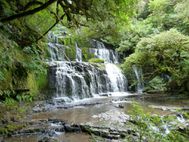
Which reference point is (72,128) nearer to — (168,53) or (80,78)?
(80,78)

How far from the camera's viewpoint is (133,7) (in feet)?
16.8

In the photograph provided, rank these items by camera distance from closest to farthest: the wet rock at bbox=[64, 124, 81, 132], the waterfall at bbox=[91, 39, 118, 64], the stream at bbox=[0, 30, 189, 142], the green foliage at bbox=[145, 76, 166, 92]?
the stream at bbox=[0, 30, 189, 142] < the wet rock at bbox=[64, 124, 81, 132] < the green foliage at bbox=[145, 76, 166, 92] < the waterfall at bbox=[91, 39, 118, 64]

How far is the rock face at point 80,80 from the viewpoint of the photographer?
1348 cm

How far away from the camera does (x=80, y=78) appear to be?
1412 cm

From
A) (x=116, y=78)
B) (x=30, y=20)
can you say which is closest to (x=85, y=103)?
(x=116, y=78)

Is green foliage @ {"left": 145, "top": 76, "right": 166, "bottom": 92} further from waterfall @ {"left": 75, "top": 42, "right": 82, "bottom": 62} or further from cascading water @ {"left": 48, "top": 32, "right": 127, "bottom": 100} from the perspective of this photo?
waterfall @ {"left": 75, "top": 42, "right": 82, "bottom": 62}

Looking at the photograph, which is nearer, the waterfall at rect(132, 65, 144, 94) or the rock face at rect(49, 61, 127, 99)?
the rock face at rect(49, 61, 127, 99)

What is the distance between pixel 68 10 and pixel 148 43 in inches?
372

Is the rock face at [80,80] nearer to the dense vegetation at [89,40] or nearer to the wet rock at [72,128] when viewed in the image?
the dense vegetation at [89,40]

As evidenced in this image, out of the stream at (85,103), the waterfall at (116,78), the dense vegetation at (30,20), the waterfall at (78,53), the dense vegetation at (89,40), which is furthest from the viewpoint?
the waterfall at (78,53)

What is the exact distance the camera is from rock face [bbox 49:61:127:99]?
13475 mm

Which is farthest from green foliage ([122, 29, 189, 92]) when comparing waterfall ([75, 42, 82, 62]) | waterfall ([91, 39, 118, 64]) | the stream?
waterfall ([91, 39, 118, 64])

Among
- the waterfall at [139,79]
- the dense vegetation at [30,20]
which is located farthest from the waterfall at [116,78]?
the dense vegetation at [30,20]

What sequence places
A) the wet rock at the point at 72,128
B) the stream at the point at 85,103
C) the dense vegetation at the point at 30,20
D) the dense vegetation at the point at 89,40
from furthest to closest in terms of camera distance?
the wet rock at the point at 72,128, the stream at the point at 85,103, the dense vegetation at the point at 89,40, the dense vegetation at the point at 30,20
